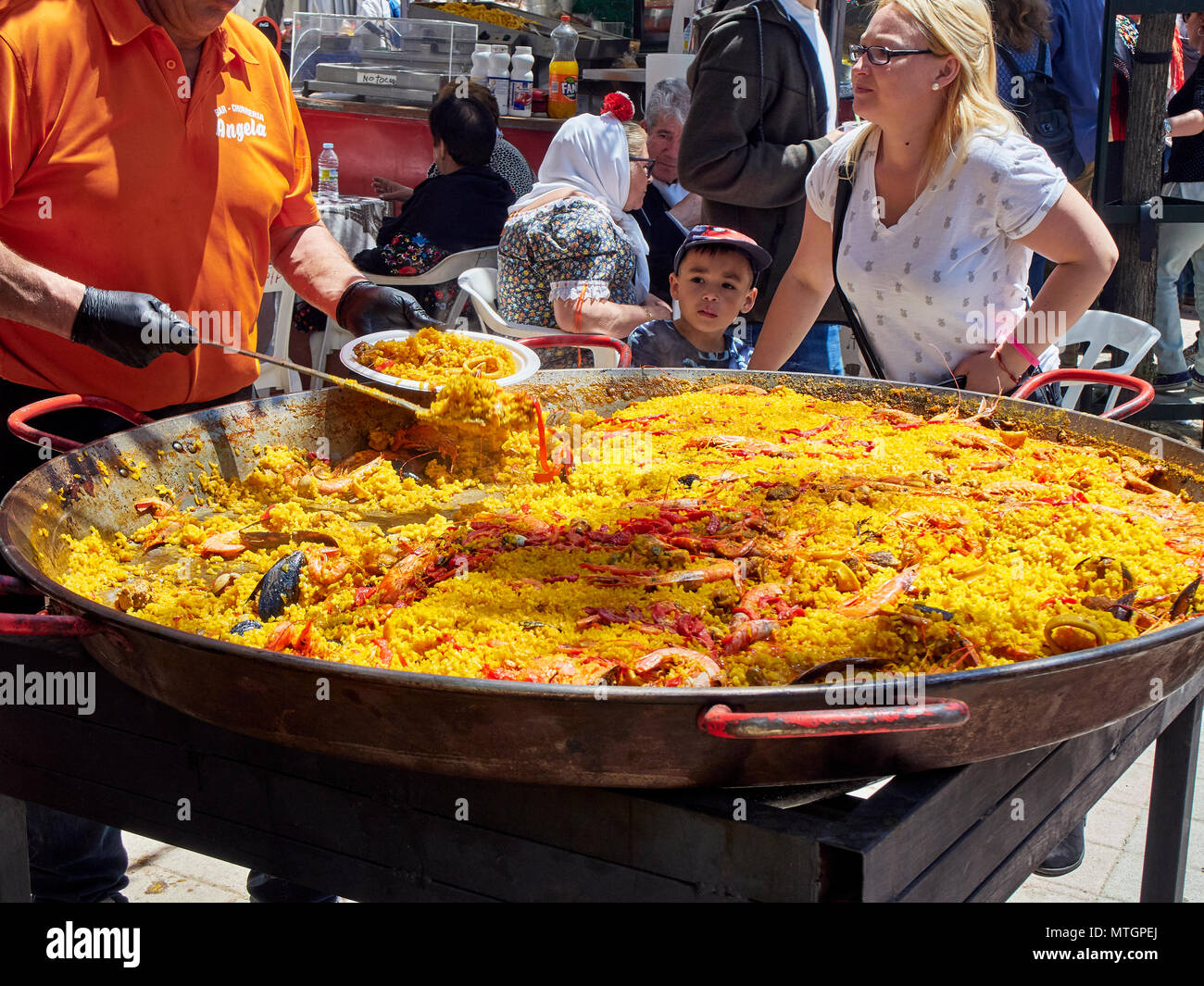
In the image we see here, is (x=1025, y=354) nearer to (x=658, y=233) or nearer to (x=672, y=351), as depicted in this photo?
(x=672, y=351)

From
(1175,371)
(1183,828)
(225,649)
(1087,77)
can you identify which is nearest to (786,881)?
(225,649)

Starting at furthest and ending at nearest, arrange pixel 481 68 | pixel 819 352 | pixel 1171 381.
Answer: pixel 481 68 → pixel 1171 381 → pixel 819 352

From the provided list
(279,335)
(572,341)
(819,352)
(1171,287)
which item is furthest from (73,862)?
(1171,287)

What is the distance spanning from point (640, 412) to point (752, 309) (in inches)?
61.5

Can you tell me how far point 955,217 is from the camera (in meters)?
2.72

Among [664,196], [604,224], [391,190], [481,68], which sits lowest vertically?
[604,224]

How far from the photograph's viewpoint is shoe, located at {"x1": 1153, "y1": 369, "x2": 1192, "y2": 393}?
6746 mm

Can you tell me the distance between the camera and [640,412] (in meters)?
2.74

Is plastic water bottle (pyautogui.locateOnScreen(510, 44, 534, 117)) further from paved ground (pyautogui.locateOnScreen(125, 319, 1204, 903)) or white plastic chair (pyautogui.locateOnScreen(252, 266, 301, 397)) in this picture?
paved ground (pyautogui.locateOnScreen(125, 319, 1204, 903))

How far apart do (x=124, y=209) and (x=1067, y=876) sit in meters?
2.80

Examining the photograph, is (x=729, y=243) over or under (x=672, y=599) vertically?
over

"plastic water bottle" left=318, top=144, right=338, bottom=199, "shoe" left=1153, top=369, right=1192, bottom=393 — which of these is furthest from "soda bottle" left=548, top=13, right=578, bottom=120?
"shoe" left=1153, top=369, right=1192, bottom=393

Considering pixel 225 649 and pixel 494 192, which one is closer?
pixel 225 649
